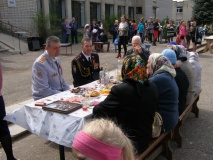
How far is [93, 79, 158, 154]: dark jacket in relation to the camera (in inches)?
95.7

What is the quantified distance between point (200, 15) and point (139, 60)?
31.7 m

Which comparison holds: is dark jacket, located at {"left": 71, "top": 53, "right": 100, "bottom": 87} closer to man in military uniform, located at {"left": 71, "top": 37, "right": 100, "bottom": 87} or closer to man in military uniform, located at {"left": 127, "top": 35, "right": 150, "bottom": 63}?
man in military uniform, located at {"left": 71, "top": 37, "right": 100, "bottom": 87}

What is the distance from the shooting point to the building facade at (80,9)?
1817cm

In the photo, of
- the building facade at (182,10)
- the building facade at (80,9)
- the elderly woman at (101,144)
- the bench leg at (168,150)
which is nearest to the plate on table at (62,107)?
the bench leg at (168,150)

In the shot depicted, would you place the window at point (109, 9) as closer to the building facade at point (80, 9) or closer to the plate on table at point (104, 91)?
the building facade at point (80, 9)

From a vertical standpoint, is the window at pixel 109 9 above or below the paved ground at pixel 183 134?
above

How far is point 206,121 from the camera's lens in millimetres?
4879

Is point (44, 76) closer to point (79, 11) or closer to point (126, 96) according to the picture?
point (126, 96)

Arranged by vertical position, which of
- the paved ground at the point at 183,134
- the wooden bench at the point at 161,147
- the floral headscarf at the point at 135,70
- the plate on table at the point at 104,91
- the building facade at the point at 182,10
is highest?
the building facade at the point at 182,10

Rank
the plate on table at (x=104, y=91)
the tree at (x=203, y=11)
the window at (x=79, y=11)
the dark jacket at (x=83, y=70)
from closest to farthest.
A: the plate on table at (x=104, y=91)
the dark jacket at (x=83, y=70)
the window at (x=79, y=11)
the tree at (x=203, y=11)

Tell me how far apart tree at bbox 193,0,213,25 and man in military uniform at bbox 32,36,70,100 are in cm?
3032

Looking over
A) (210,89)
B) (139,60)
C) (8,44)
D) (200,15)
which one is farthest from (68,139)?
(200,15)

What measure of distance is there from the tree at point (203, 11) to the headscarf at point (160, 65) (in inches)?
1189

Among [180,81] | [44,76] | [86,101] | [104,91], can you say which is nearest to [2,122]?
[44,76]
